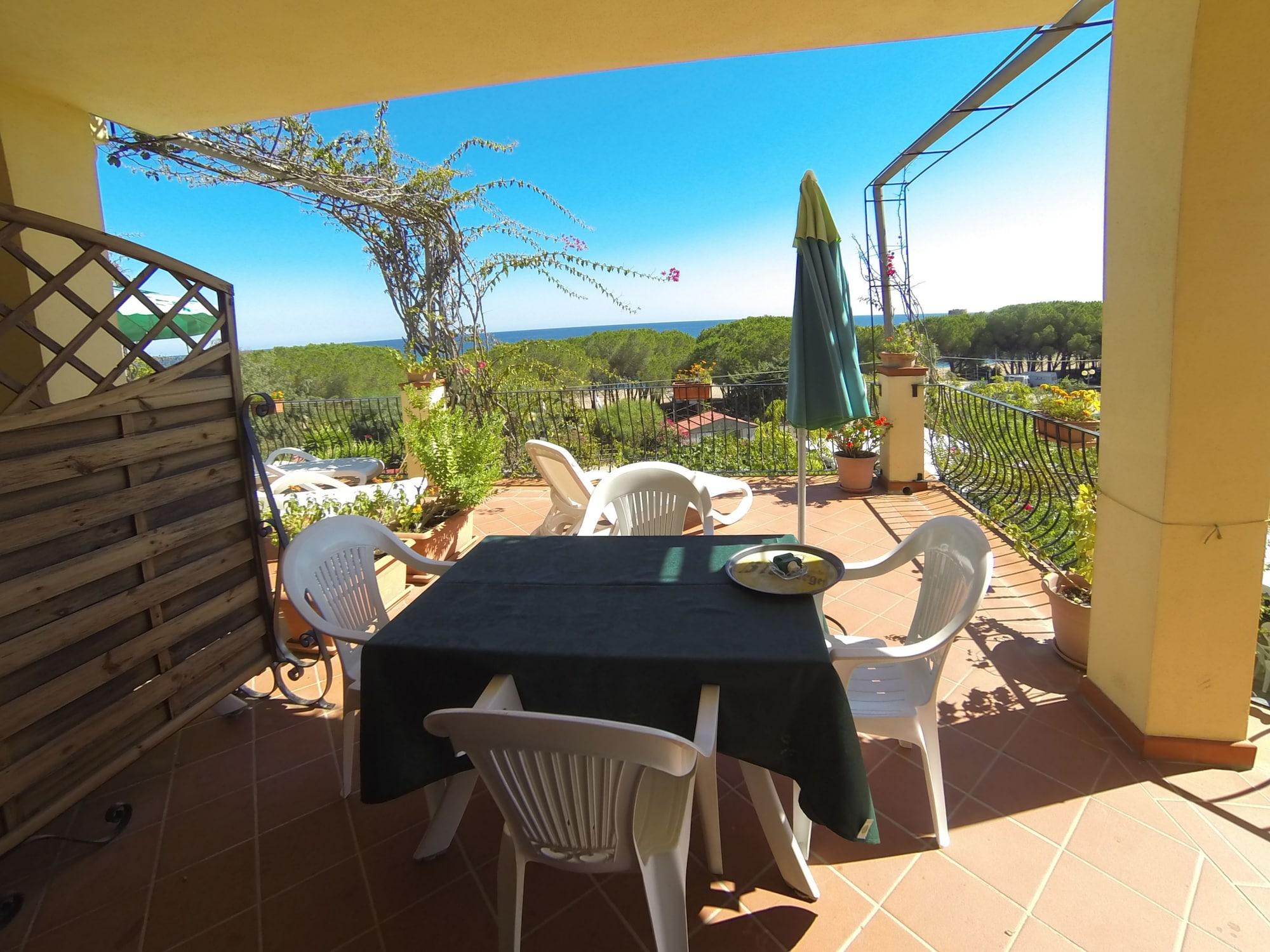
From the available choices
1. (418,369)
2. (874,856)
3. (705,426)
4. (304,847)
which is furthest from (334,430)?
(874,856)

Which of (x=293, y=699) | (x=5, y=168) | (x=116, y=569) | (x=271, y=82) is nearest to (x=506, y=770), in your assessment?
(x=116, y=569)

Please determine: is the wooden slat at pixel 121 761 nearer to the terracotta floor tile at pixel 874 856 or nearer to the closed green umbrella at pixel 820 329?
the terracotta floor tile at pixel 874 856

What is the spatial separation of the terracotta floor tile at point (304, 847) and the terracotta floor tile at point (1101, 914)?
1.86 meters

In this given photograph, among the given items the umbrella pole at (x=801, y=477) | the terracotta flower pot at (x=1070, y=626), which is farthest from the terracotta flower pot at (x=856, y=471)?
the terracotta flower pot at (x=1070, y=626)

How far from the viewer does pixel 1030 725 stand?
216 centimetres

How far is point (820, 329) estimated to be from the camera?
8.73 ft

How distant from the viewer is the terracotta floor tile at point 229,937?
1.49 m

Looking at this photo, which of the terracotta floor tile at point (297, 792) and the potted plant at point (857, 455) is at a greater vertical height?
the potted plant at point (857, 455)

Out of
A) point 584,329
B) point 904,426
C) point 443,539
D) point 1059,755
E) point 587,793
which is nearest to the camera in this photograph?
point 587,793

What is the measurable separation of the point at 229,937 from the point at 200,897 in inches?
8.1

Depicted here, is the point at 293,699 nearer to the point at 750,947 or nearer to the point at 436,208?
the point at 750,947

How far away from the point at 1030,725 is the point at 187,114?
4.56 metres

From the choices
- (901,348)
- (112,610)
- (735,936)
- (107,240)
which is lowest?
(735,936)

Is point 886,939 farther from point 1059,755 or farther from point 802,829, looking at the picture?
point 1059,755
